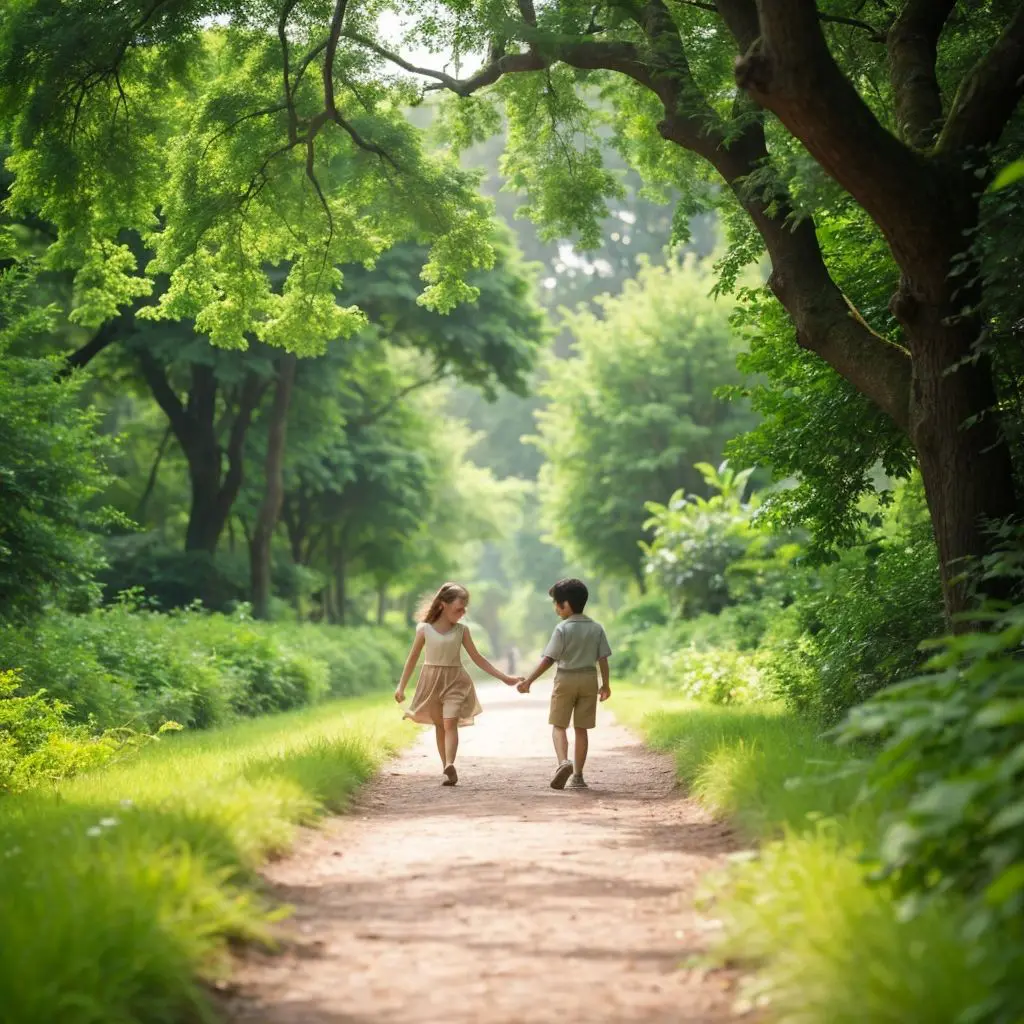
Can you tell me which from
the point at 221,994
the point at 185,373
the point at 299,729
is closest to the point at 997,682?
the point at 221,994

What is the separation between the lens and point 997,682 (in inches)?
180

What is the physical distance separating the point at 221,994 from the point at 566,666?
6145 mm

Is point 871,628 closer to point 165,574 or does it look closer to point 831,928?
point 831,928

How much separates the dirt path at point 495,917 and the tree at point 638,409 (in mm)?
27110

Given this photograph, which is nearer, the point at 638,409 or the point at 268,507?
the point at 268,507

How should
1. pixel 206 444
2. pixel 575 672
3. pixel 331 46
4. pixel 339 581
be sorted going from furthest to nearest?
pixel 339 581 < pixel 206 444 < pixel 331 46 < pixel 575 672

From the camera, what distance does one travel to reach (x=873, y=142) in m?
7.59

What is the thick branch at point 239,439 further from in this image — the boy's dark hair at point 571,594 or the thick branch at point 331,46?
the boy's dark hair at point 571,594

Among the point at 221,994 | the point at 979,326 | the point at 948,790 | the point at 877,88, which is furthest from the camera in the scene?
the point at 877,88

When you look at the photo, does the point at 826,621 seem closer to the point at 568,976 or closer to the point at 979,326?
the point at 979,326

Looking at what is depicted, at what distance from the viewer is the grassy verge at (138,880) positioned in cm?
398

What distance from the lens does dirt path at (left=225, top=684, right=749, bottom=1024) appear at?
444 centimetres

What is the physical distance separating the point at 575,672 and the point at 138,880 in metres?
6.06

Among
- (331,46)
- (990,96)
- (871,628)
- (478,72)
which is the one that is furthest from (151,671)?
(990,96)
